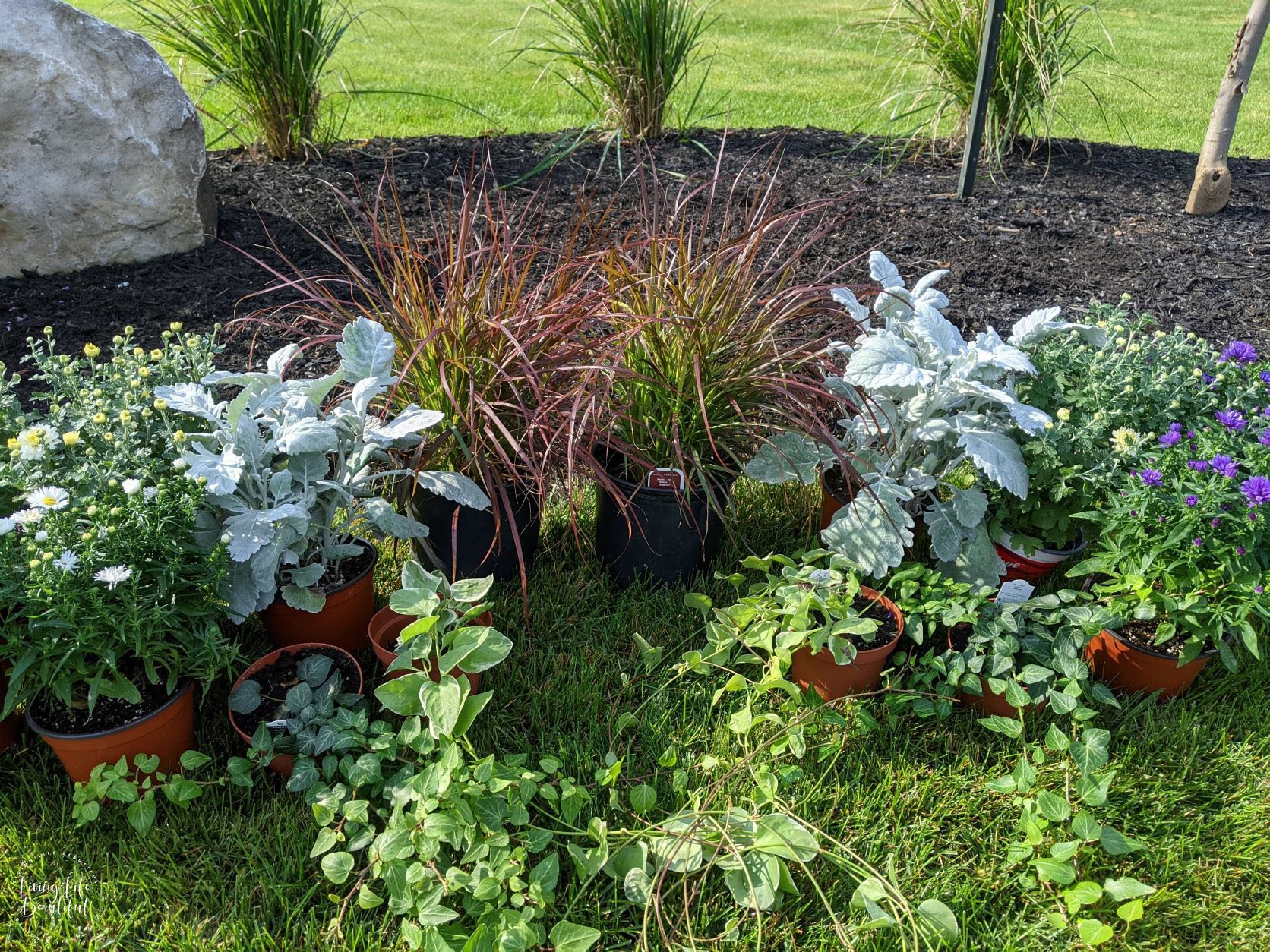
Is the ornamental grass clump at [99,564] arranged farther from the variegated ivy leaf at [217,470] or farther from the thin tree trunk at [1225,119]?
the thin tree trunk at [1225,119]

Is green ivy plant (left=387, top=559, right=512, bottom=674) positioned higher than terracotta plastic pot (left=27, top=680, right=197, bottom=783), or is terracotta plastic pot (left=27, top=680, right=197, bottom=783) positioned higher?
green ivy plant (left=387, top=559, right=512, bottom=674)

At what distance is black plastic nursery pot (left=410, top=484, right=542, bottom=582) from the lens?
2.08 metres

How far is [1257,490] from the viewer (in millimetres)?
1707

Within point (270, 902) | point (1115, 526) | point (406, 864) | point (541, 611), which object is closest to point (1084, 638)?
point (1115, 526)

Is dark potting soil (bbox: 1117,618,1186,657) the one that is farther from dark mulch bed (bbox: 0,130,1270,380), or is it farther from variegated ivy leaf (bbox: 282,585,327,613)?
variegated ivy leaf (bbox: 282,585,327,613)

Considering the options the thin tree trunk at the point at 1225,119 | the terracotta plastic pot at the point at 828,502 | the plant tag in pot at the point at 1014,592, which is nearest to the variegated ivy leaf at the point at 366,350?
the terracotta plastic pot at the point at 828,502

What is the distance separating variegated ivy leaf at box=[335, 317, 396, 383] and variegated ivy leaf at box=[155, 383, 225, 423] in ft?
0.86

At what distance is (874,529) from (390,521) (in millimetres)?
1039

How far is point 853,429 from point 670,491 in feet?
1.51

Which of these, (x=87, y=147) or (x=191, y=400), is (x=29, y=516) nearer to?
(x=191, y=400)

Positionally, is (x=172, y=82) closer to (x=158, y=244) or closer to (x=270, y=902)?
(x=158, y=244)

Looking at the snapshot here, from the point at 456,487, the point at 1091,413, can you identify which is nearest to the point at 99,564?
the point at 456,487

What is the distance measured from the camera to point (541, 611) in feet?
7.09

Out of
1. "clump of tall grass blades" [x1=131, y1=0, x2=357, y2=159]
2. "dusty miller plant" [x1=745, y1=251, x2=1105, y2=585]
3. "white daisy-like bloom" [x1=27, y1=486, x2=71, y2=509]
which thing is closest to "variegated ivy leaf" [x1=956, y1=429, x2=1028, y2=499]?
"dusty miller plant" [x1=745, y1=251, x2=1105, y2=585]
